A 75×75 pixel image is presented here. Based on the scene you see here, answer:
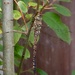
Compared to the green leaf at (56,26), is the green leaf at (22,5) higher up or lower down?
higher up

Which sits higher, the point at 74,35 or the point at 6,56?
the point at 6,56

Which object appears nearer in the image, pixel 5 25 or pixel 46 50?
pixel 5 25

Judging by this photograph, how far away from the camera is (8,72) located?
66 cm

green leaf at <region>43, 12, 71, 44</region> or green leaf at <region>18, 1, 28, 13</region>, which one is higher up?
green leaf at <region>18, 1, 28, 13</region>

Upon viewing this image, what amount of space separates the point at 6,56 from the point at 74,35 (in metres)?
0.93

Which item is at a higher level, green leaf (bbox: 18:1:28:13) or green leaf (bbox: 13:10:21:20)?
green leaf (bbox: 18:1:28:13)

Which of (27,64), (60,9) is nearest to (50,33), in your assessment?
(27,64)

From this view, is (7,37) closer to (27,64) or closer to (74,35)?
(74,35)

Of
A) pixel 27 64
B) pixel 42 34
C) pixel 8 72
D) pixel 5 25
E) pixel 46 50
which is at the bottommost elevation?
pixel 27 64

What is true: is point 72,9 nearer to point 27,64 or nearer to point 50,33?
point 50,33

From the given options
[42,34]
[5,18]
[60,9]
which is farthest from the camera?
[42,34]

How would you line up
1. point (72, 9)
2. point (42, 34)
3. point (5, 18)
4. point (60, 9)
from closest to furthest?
point (5, 18) → point (60, 9) → point (72, 9) → point (42, 34)

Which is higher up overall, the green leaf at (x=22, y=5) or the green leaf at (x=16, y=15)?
the green leaf at (x=22, y=5)

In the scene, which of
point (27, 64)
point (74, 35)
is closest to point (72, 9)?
point (74, 35)
